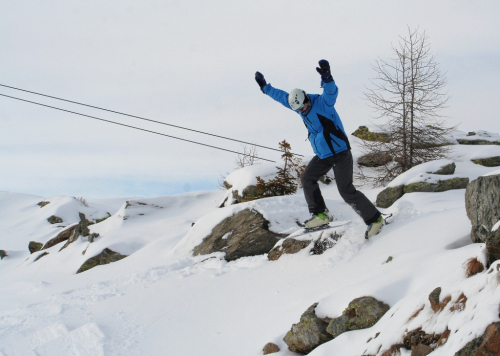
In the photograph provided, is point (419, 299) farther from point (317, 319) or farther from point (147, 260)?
point (147, 260)

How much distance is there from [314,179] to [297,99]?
136 cm

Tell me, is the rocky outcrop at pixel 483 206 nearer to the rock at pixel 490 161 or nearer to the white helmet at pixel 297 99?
the white helmet at pixel 297 99

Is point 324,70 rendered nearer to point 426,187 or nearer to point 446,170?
point 426,187

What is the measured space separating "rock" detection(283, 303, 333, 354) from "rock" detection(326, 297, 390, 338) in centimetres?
9

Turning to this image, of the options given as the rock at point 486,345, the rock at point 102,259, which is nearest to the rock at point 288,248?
the rock at point 486,345

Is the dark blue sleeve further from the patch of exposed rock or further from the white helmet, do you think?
the patch of exposed rock

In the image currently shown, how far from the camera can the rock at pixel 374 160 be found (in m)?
15.0

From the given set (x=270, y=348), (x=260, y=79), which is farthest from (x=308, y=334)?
(x=260, y=79)

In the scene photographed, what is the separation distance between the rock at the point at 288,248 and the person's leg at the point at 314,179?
0.55 m

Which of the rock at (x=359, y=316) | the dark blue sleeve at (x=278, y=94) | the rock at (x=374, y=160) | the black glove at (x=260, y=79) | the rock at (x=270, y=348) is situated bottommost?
the rock at (x=270, y=348)

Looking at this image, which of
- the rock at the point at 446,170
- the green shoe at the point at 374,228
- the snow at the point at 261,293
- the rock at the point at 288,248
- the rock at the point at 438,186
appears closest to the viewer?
the snow at the point at 261,293

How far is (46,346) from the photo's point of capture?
4.35 metres

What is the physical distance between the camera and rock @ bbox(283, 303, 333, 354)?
3.52 metres

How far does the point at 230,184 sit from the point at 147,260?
585cm
